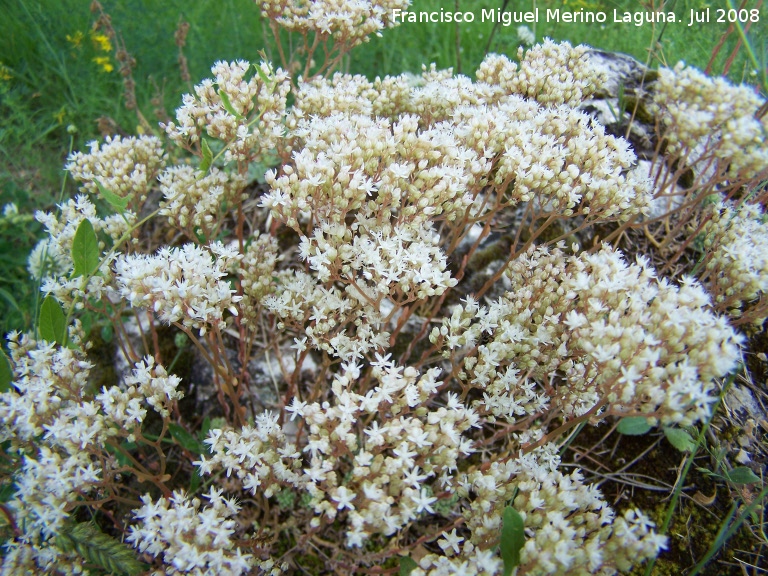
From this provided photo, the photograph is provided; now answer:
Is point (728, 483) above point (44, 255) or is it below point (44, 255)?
below

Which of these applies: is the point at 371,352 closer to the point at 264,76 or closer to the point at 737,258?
the point at 264,76

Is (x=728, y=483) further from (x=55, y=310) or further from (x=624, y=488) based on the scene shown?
(x=55, y=310)

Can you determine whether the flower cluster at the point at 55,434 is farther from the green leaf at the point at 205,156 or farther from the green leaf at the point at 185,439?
the green leaf at the point at 205,156

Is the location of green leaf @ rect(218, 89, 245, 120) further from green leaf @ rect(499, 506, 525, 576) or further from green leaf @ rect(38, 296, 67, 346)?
green leaf @ rect(499, 506, 525, 576)

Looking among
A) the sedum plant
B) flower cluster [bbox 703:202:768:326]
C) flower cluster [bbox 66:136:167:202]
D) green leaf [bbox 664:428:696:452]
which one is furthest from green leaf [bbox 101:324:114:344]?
flower cluster [bbox 703:202:768:326]

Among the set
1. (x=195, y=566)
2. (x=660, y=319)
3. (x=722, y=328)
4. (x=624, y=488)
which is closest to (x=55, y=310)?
(x=195, y=566)

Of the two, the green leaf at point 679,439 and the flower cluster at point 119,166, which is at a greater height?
the flower cluster at point 119,166

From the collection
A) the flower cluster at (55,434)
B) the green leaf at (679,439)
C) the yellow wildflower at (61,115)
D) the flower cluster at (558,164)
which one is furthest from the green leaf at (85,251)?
the yellow wildflower at (61,115)
